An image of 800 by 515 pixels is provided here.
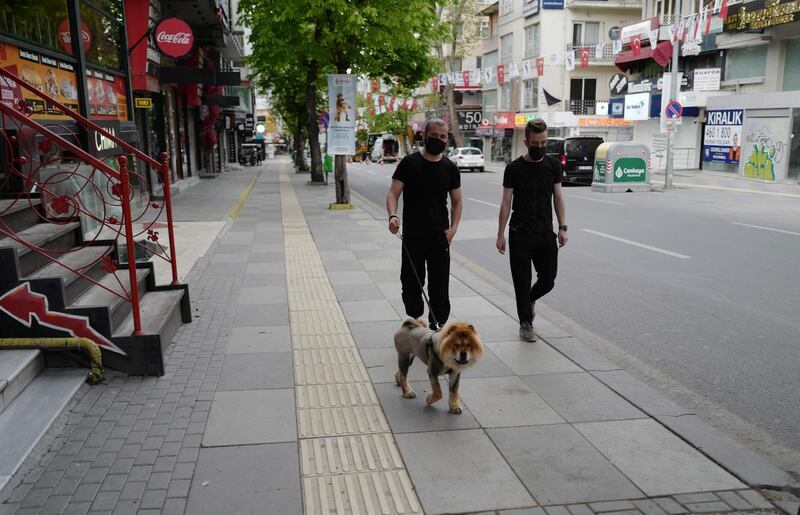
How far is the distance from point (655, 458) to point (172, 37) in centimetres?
1576

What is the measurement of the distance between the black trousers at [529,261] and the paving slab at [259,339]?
212cm

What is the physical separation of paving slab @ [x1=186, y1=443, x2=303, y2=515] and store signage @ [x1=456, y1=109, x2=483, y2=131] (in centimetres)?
5396

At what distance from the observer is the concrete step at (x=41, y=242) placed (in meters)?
4.93

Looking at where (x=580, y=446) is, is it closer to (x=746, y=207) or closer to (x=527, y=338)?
(x=527, y=338)

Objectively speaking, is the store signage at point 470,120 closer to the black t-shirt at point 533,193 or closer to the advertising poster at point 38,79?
the advertising poster at point 38,79

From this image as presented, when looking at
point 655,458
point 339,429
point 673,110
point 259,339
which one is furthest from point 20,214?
point 673,110

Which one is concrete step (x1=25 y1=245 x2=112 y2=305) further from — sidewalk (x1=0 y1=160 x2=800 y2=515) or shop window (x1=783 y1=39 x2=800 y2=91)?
shop window (x1=783 y1=39 x2=800 y2=91)

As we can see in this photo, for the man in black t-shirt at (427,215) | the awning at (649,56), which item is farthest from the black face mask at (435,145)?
the awning at (649,56)

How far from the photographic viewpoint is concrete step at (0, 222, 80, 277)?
4930mm

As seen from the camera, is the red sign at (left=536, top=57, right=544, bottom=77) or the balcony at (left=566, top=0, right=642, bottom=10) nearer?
the red sign at (left=536, top=57, right=544, bottom=77)

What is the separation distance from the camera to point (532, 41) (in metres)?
46.2

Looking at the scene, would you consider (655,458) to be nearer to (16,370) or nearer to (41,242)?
(16,370)

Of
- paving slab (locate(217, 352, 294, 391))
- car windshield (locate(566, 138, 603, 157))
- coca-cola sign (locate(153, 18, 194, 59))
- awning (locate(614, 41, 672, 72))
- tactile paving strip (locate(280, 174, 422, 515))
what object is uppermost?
awning (locate(614, 41, 672, 72))

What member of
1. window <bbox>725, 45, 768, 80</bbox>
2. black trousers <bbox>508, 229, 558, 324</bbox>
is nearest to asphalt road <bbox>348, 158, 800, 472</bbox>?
black trousers <bbox>508, 229, 558, 324</bbox>
